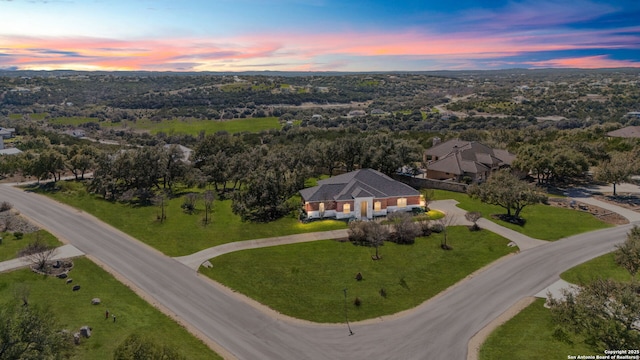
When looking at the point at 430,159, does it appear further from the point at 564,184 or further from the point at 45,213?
the point at 45,213

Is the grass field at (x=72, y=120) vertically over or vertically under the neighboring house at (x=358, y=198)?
over

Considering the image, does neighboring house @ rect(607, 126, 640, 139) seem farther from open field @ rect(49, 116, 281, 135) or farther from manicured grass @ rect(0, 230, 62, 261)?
manicured grass @ rect(0, 230, 62, 261)

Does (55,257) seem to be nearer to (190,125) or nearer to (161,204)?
(161,204)

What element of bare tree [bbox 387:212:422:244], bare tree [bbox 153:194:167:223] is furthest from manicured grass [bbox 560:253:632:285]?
bare tree [bbox 153:194:167:223]

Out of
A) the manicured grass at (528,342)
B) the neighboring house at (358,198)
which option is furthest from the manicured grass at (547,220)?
the manicured grass at (528,342)

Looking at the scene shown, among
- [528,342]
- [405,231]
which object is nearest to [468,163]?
[405,231]

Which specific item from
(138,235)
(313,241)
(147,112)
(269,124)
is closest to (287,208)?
(313,241)

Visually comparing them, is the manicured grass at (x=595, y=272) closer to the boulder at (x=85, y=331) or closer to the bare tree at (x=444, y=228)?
the bare tree at (x=444, y=228)
